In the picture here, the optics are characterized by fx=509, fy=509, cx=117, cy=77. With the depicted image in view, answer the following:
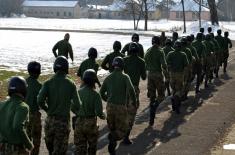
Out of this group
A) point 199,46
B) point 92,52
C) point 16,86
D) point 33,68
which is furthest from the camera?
point 199,46

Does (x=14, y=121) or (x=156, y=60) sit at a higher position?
(x=156, y=60)

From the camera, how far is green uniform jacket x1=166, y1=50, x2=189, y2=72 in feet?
46.9

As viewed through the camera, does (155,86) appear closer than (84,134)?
→ No

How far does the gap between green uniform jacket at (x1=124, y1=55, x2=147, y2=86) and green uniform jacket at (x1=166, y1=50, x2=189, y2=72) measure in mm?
2786

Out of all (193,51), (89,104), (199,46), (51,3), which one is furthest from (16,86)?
(51,3)

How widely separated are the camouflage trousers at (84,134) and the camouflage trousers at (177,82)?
6.19 meters

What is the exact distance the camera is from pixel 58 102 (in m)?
8.37

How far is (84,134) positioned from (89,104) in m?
0.51

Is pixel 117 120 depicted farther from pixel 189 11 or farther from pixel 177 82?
pixel 189 11

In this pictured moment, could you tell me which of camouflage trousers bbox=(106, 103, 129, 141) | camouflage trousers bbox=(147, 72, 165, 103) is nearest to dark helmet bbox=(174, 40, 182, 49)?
camouflage trousers bbox=(147, 72, 165, 103)

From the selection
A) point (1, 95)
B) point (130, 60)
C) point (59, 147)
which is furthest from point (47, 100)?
point (1, 95)

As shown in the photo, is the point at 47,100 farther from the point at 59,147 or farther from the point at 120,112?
the point at 120,112

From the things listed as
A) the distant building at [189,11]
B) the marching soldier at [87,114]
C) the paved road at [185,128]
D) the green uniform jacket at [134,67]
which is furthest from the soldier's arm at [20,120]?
the distant building at [189,11]

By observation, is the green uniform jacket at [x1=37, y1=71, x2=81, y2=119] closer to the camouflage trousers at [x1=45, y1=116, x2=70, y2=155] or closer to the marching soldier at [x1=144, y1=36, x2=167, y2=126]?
the camouflage trousers at [x1=45, y1=116, x2=70, y2=155]
